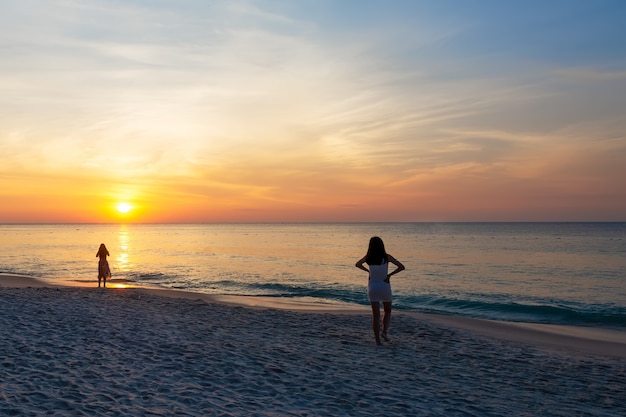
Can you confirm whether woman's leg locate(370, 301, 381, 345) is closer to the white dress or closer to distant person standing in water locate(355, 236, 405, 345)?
distant person standing in water locate(355, 236, 405, 345)

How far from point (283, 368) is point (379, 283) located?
124 inches

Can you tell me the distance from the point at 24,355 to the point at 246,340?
4.99 meters

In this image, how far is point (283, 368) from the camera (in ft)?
31.6

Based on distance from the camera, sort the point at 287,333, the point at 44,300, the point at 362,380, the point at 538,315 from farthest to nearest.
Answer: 1. the point at 538,315
2. the point at 44,300
3. the point at 287,333
4. the point at 362,380

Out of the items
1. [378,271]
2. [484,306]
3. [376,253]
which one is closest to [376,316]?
[378,271]

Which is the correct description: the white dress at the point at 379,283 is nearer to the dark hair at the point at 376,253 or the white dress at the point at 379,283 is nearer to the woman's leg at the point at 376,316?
the dark hair at the point at 376,253

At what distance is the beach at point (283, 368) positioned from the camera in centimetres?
752

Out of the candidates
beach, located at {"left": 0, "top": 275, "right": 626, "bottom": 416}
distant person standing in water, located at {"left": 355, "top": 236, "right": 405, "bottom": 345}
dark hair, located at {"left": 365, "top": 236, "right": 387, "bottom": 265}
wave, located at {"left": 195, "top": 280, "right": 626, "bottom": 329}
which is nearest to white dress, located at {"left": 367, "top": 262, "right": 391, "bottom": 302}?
distant person standing in water, located at {"left": 355, "top": 236, "right": 405, "bottom": 345}

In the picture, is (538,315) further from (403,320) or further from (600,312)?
(403,320)

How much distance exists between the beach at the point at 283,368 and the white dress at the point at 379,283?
1.40 m

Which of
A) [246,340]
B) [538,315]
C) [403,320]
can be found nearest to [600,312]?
[538,315]

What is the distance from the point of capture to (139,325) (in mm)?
13906

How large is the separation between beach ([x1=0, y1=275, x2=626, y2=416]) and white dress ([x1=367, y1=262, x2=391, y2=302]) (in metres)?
1.40

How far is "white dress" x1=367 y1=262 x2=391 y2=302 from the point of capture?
1129 centimetres
